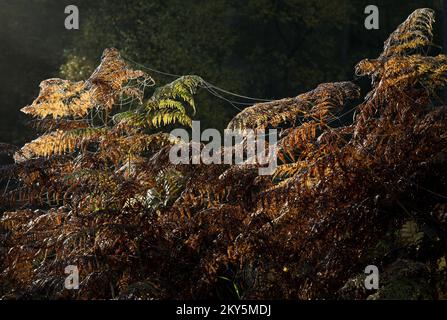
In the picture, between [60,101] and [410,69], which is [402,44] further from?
[60,101]

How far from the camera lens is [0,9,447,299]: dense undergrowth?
4.18 meters

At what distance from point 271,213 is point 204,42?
12805 millimetres

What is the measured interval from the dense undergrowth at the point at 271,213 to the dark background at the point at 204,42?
34.3ft

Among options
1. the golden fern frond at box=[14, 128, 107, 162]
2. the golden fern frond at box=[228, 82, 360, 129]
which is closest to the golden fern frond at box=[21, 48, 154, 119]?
the golden fern frond at box=[14, 128, 107, 162]

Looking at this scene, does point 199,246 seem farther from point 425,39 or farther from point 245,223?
point 425,39

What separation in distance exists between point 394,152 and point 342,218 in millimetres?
483

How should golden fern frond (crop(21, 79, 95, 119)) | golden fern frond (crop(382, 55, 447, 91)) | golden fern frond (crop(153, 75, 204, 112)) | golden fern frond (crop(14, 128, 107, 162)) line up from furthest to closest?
golden fern frond (crop(21, 79, 95, 119)), golden fern frond (crop(153, 75, 204, 112)), golden fern frond (crop(14, 128, 107, 162)), golden fern frond (crop(382, 55, 447, 91))

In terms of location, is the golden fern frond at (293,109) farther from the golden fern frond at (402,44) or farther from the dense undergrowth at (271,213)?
the golden fern frond at (402,44)

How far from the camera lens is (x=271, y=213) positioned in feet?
14.6

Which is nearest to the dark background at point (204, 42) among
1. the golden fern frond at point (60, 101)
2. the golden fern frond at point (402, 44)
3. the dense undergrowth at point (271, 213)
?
the golden fern frond at point (60, 101)

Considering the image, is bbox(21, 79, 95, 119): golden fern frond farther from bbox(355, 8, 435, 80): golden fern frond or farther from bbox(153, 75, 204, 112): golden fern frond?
bbox(355, 8, 435, 80): golden fern frond

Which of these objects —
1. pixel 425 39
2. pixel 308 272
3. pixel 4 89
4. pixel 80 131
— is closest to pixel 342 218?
pixel 308 272
